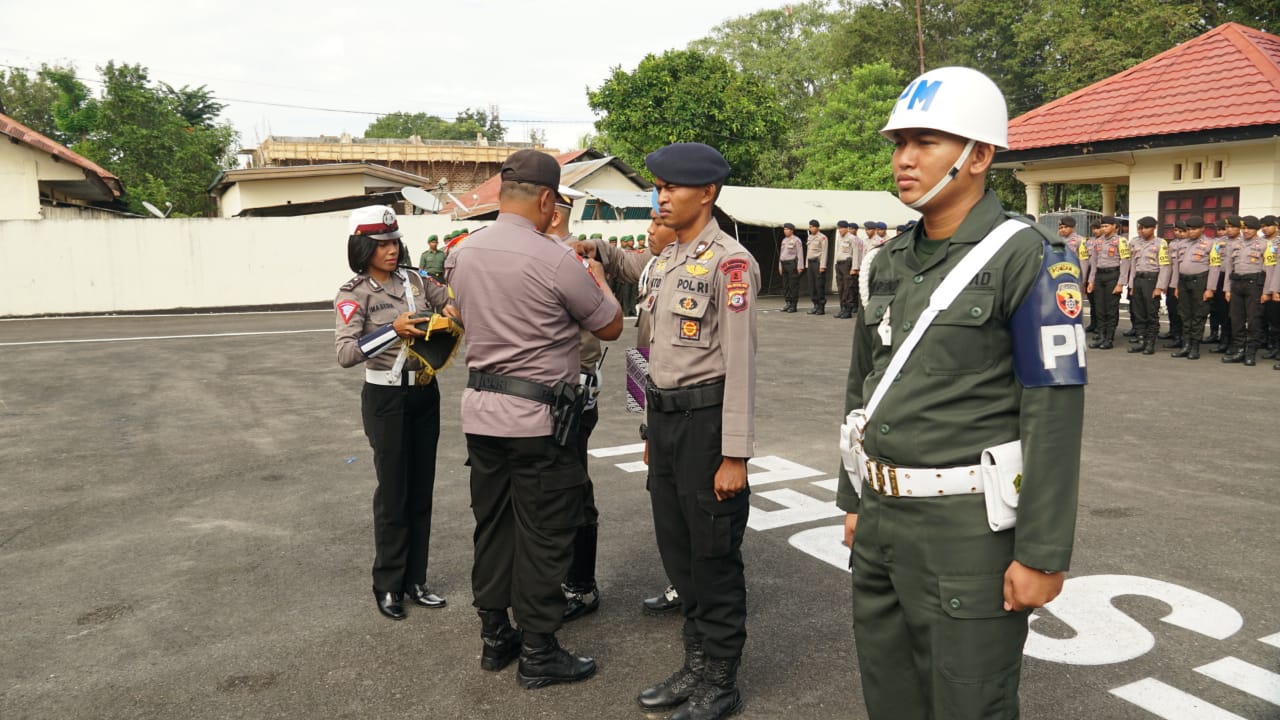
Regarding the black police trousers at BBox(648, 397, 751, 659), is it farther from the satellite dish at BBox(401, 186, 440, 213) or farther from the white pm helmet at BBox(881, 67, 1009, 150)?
the satellite dish at BBox(401, 186, 440, 213)

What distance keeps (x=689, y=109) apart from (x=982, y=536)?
33.9 m

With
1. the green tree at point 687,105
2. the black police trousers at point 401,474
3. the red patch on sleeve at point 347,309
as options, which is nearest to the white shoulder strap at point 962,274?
the black police trousers at point 401,474

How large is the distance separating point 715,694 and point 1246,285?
1247cm

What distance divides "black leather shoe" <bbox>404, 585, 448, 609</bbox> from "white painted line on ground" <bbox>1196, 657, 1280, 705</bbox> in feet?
10.8

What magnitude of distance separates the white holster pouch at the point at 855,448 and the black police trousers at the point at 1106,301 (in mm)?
13667

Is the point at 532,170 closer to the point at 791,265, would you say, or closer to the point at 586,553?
the point at 586,553

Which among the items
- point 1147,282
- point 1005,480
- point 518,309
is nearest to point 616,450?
point 518,309

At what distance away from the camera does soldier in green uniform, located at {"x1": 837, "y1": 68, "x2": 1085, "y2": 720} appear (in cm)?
202

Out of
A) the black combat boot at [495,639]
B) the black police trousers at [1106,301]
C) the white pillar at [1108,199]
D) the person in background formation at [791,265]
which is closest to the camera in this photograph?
the black combat boot at [495,639]

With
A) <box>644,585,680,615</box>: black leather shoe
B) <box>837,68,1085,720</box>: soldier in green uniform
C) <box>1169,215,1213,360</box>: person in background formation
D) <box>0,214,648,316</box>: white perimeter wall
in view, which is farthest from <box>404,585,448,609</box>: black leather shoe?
<box>0,214,648,316</box>: white perimeter wall

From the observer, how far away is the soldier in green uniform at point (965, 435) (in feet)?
6.63

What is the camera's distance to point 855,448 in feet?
7.80

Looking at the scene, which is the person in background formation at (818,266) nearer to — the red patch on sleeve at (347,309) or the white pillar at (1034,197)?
the white pillar at (1034,197)

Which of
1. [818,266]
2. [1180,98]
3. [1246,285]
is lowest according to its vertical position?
[1246,285]
